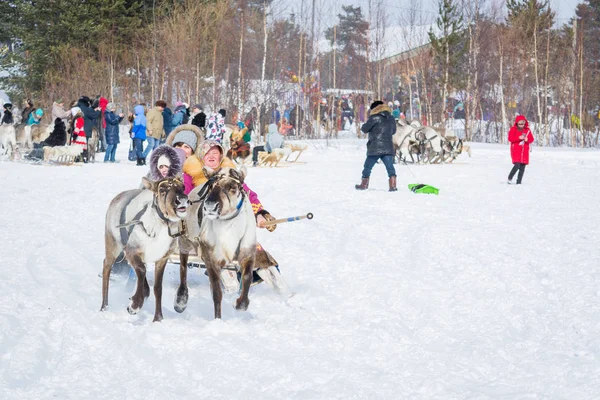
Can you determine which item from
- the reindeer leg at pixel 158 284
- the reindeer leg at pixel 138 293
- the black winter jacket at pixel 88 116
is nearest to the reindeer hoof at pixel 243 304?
the reindeer leg at pixel 158 284

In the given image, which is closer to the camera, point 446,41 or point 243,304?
point 243,304

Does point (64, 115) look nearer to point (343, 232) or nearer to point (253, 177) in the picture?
point (253, 177)

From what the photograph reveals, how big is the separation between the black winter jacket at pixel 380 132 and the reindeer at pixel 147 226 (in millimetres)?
8310

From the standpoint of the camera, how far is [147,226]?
478 cm

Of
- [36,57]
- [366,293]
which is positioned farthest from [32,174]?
[36,57]

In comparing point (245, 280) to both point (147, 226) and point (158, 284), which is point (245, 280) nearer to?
point (158, 284)

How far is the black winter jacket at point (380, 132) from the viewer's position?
13.1 metres

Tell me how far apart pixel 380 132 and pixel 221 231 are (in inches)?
331

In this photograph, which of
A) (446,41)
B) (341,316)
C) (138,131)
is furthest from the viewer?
(446,41)

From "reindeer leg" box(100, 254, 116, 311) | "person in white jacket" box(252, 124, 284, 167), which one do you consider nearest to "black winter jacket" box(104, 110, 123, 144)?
"person in white jacket" box(252, 124, 284, 167)

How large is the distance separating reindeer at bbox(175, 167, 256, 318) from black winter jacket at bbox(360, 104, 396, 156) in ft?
26.2

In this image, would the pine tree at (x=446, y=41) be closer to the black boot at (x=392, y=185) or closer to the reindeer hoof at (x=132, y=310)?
the black boot at (x=392, y=185)

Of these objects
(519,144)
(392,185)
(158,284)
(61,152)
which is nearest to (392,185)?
(392,185)

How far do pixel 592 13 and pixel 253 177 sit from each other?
38583 millimetres
